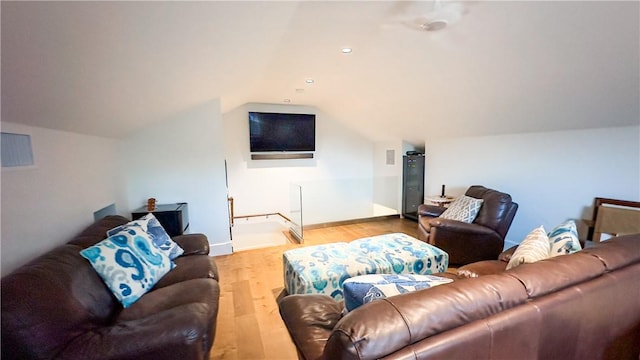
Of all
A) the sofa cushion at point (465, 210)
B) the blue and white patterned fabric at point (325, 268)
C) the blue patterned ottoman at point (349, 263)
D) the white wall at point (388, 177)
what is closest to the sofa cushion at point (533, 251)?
the blue patterned ottoman at point (349, 263)

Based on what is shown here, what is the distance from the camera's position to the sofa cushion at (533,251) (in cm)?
159

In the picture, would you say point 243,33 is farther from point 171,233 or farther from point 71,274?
point 171,233

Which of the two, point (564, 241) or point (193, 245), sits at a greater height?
point (564, 241)

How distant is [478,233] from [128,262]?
3.18 m

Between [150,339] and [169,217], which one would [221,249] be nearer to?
[169,217]

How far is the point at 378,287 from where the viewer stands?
44.9 inches

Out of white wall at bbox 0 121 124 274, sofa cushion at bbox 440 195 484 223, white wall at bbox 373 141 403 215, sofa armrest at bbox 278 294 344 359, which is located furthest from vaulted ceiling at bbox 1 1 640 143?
white wall at bbox 373 141 403 215

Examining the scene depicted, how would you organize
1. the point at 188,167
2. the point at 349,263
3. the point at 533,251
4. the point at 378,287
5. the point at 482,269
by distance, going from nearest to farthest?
the point at 378,287, the point at 533,251, the point at 482,269, the point at 349,263, the point at 188,167

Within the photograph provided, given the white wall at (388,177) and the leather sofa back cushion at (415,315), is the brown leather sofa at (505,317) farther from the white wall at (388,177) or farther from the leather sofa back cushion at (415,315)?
the white wall at (388,177)

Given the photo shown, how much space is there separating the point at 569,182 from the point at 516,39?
6.63 feet

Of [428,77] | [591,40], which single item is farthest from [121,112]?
[591,40]

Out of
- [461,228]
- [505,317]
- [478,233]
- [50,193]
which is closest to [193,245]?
[50,193]

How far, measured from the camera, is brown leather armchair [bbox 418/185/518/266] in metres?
2.99

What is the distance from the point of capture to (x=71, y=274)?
4.59ft
